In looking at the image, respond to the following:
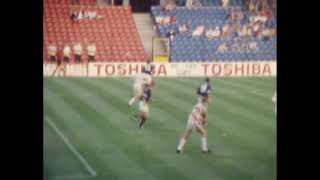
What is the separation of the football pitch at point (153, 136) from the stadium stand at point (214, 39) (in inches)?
113

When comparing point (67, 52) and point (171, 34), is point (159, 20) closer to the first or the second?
point (171, 34)

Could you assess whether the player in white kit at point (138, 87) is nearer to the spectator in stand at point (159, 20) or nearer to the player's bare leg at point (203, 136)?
the player's bare leg at point (203, 136)

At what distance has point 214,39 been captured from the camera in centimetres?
2491

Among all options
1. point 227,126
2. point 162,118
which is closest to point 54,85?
point 162,118

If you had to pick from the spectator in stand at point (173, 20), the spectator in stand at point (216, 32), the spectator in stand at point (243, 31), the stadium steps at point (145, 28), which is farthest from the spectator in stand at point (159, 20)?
the spectator in stand at point (243, 31)

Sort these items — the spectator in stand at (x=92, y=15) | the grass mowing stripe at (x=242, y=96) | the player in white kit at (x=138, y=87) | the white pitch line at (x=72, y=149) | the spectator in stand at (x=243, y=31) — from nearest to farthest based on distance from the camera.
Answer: the white pitch line at (x=72, y=149) < the player in white kit at (x=138, y=87) < the grass mowing stripe at (x=242, y=96) < the spectator in stand at (x=92, y=15) < the spectator in stand at (x=243, y=31)

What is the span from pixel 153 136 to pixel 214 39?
10.5 m

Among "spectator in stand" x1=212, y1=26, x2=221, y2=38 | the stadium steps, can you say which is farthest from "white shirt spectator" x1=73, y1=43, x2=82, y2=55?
"spectator in stand" x1=212, y1=26, x2=221, y2=38

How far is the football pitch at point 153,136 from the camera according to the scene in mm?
12328

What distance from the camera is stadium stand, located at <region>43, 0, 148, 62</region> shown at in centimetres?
2169

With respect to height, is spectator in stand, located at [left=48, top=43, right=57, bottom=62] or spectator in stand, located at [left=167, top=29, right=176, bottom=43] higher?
spectator in stand, located at [left=167, top=29, right=176, bottom=43]

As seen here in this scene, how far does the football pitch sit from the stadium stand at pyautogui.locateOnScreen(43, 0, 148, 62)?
69.4 inches

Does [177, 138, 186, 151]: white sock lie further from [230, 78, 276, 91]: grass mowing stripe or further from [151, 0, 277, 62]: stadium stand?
[151, 0, 277, 62]: stadium stand

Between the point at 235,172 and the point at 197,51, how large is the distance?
13.9 metres
